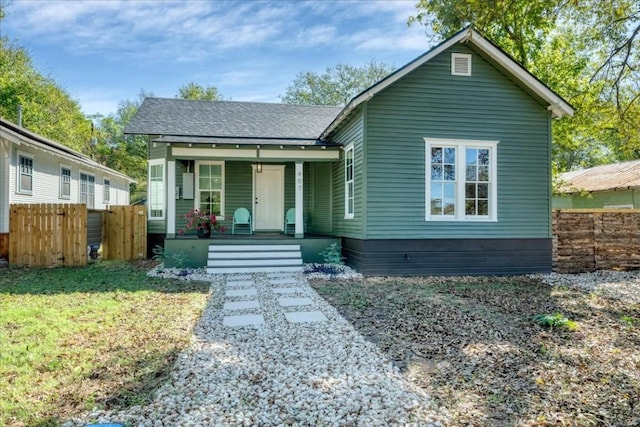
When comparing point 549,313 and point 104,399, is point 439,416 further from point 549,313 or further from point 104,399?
point 549,313

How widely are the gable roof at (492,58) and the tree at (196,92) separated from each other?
79.7ft

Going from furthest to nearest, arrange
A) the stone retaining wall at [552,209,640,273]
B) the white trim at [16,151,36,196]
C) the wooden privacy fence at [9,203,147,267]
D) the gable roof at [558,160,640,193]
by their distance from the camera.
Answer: the gable roof at [558,160,640,193] → the white trim at [16,151,36,196] → the wooden privacy fence at [9,203,147,267] → the stone retaining wall at [552,209,640,273]

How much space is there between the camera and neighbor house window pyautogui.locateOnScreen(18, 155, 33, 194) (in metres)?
10.9

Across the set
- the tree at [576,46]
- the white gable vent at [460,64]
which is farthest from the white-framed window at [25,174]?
the tree at [576,46]

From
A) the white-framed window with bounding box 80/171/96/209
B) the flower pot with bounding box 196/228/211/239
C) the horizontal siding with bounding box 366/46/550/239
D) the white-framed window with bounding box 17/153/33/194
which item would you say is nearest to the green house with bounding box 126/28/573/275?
the horizontal siding with bounding box 366/46/550/239

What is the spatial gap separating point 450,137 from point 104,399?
783cm

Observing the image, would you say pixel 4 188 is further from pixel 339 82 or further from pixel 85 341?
pixel 339 82

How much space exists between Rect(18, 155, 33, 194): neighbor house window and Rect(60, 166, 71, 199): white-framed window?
6.46ft

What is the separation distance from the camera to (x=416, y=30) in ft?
50.8

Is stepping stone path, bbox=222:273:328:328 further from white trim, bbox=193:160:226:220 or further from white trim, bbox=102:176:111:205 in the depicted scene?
white trim, bbox=102:176:111:205

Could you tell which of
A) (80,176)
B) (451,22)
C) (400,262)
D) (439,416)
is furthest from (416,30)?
(439,416)

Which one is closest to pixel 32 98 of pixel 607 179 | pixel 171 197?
pixel 171 197

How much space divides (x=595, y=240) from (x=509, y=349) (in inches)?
289

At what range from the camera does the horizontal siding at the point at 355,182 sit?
27.3ft
